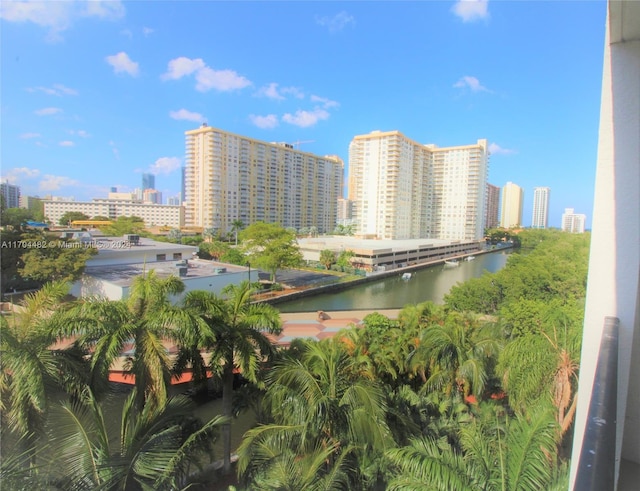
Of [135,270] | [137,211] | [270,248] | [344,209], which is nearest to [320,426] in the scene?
[135,270]

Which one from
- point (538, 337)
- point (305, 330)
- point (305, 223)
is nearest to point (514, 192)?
point (305, 223)

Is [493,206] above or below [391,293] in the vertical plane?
above

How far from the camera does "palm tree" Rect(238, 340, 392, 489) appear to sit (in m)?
2.32

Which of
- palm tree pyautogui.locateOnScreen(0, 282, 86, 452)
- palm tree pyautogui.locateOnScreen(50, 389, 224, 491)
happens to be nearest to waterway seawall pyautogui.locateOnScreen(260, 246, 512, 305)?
palm tree pyautogui.locateOnScreen(0, 282, 86, 452)

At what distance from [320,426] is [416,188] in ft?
107

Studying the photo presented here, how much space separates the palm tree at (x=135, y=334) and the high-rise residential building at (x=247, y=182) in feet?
93.0

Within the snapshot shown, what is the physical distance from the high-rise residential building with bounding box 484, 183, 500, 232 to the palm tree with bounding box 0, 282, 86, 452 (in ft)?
157

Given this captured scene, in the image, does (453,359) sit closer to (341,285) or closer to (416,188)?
(341,285)

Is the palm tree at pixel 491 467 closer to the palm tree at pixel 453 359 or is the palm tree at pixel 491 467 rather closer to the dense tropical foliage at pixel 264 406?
the dense tropical foliage at pixel 264 406

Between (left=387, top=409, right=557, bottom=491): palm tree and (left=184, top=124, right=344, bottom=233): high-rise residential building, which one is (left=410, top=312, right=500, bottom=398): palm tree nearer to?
(left=387, top=409, right=557, bottom=491): palm tree

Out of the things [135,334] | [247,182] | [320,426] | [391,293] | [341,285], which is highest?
[247,182]

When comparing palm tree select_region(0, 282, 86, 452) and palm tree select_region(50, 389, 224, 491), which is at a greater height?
palm tree select_region(0, 282, 86, 452)

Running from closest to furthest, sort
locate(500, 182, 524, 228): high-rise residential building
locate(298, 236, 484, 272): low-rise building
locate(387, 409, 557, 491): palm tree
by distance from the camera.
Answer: locate(387, 409, 557, 491): palm tree
locate(298, 236, 484, 272): low-rise building
locate(500, 182, 524, 228): high-rise residential building

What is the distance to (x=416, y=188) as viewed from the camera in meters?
33.2
